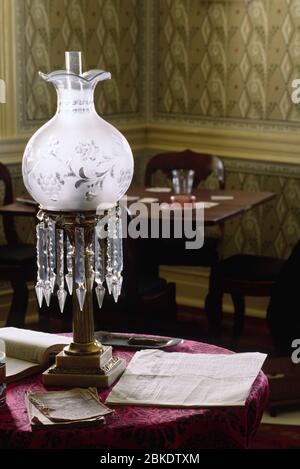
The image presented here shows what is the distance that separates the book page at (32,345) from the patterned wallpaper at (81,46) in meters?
2.71

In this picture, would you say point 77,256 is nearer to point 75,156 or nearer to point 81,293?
point 81,293

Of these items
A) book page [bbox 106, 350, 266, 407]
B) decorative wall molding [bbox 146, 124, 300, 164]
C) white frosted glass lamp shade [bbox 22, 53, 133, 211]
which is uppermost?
white frosted glass lamp shade [bbox 22, 53, 133, 211]

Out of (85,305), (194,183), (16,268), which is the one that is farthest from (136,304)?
(85,305)

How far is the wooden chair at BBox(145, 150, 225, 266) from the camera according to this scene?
15.4 feet

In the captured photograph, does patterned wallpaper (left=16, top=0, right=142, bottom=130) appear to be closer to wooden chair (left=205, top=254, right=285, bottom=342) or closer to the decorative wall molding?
the decorative wall molding

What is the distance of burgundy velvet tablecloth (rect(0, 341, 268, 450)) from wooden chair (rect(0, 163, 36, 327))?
231 cm

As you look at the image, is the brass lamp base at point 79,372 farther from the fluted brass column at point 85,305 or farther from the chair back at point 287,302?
the chair back at point 287,302

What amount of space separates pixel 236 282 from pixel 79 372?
89.2 inches

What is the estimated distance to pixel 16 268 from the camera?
441 cm

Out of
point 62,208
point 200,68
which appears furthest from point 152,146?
point 62,208

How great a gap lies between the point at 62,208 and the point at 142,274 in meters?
2.22

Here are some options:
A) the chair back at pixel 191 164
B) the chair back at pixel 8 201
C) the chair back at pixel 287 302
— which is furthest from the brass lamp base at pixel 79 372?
the chair back at pixel 191 164

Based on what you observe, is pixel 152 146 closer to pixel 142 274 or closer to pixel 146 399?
pixel 142 274

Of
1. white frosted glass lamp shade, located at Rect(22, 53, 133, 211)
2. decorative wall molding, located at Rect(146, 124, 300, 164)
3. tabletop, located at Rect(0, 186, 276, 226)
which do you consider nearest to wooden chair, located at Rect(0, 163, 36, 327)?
tabletop, located at Rect(0, 186, 276, 226)
